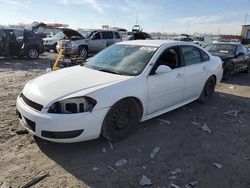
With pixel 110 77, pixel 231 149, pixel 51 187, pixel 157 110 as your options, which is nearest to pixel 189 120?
pixel 157 110

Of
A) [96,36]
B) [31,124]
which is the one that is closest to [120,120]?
[31,124]

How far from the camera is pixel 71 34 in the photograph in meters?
15.4

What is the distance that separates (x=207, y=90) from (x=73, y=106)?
161 inches

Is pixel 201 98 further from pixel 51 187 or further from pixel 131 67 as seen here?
pixel 51 187

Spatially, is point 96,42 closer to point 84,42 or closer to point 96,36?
point 96,36

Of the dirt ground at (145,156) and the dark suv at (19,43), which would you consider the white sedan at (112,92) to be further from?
the dark suv at (19,43)

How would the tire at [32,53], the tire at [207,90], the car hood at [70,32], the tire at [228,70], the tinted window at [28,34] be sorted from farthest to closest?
the car hood at [70,32], the tire at [32,53], the tinted window at [28,34], the tire at [228,70], the tire at [207,90]

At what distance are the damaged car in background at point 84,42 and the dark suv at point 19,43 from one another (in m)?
1.43

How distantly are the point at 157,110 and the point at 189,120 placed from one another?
36.0 inches

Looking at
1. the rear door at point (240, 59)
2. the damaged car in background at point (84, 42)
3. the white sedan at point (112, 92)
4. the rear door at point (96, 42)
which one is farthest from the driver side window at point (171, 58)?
the rear door at point (96, 42)

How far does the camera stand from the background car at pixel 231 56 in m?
9.85

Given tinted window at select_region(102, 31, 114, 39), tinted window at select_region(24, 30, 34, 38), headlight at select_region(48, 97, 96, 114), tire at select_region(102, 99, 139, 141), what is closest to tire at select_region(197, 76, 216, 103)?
tire at select_region(102, 99, 139, 141)

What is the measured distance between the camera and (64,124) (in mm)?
3357

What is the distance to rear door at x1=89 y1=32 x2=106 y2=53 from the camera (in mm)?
15828
